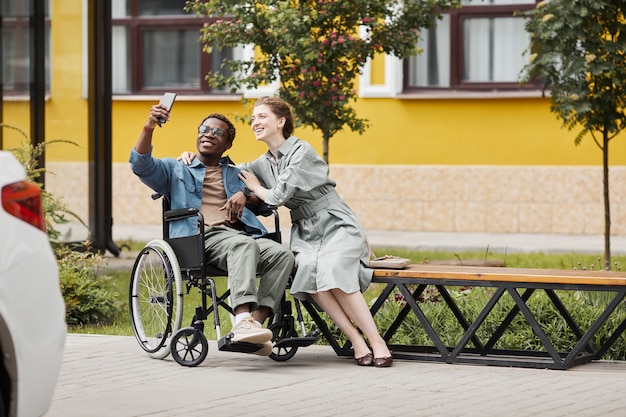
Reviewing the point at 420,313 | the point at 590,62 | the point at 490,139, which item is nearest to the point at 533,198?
the point at 490,139

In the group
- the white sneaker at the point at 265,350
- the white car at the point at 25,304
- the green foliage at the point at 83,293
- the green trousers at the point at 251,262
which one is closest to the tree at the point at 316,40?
the green foliage at the point at 83,293

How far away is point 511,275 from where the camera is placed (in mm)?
7305

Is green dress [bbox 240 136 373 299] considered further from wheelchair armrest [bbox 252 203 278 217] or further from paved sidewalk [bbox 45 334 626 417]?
paved sidewalk [bbox 45 334 626 417]

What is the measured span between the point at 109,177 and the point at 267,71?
2.35 m

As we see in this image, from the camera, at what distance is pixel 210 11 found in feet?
42.3

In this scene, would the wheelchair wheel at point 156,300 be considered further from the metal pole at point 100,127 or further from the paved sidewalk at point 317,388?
the metal pole at point 100,127

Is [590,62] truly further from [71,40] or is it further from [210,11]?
[71,40]

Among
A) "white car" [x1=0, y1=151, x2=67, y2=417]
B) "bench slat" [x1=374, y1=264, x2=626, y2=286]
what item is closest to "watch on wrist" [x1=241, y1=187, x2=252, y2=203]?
"bench slat" [x1=374, y1=264, x2=626, y2=286]

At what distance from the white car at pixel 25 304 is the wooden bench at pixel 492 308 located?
10.4 feet

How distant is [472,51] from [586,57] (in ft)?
21.0

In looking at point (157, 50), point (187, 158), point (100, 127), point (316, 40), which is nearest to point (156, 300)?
point (187, 158)

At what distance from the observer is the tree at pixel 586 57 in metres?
12.5

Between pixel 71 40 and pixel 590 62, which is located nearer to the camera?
pixel 590 62

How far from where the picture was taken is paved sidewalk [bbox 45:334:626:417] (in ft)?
20.0
